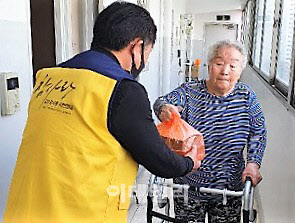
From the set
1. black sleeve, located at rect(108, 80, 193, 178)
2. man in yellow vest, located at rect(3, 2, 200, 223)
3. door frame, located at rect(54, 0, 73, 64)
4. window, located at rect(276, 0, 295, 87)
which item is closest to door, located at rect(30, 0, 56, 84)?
door frame, located at rect(54, 0, 73, 64)

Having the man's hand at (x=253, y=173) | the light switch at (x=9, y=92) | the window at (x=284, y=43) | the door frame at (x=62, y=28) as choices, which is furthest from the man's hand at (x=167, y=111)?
the window at (x=284, y=43)

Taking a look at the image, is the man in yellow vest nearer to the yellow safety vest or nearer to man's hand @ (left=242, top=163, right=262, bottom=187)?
the yellow safety vest

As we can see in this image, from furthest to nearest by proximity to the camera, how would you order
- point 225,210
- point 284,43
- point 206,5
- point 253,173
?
1. point 206,5
2. point 284,43
3. point 225,210
4. point 253,173

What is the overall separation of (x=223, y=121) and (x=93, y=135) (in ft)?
3.07

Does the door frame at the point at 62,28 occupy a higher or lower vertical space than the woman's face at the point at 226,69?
higher

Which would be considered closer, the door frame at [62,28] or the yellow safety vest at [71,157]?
the yellow safety vest at [71,157]

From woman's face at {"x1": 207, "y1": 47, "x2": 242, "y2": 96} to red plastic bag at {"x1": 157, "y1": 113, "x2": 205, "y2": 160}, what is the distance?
0.30 metres

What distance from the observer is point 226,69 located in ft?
5.70

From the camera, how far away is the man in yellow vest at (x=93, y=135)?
38.4 inches

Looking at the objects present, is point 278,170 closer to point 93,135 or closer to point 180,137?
point 180,137

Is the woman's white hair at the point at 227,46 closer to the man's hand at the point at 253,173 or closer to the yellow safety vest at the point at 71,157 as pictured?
the man's hand at the point at 253,173

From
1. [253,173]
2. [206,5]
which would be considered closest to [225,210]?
[253,173]

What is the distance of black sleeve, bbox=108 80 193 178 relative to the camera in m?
0.97

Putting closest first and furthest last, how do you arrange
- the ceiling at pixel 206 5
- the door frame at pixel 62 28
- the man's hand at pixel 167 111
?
the man's hand at pixel 167 111
the door frame at pixel 62 28
the ceiling at pixel 206 5
